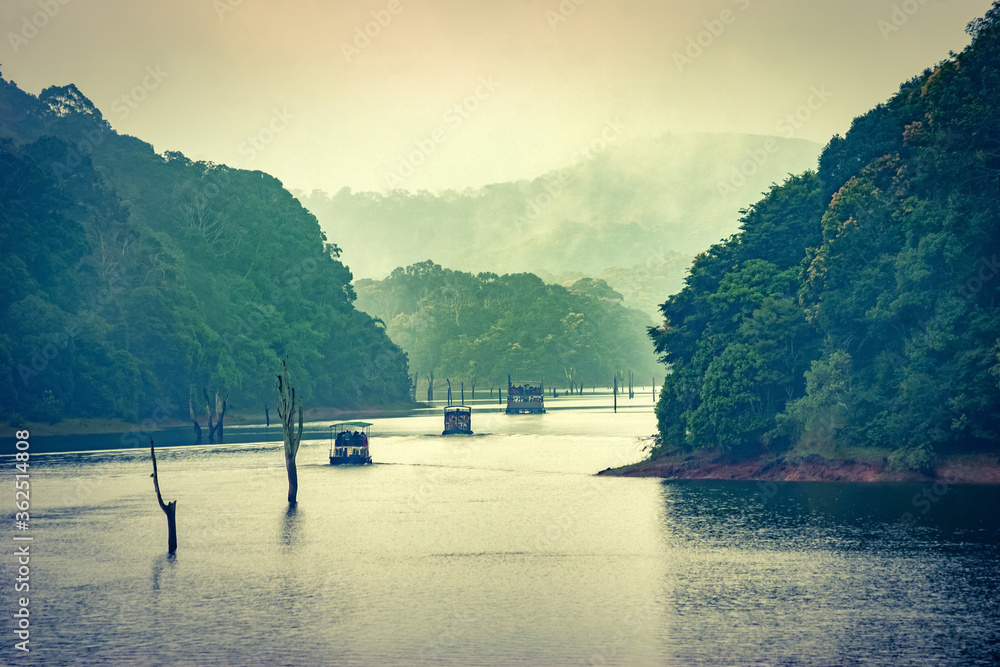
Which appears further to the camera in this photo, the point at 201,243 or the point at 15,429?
the point at 201,243

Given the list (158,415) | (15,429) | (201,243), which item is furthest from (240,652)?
(201,243)

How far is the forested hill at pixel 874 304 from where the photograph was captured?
59469 mm

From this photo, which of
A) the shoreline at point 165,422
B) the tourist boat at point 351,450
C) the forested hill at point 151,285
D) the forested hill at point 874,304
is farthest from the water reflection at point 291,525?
the shoreline at point 165,422

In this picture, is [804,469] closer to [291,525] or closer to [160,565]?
[291,525]

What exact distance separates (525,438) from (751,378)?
147 feet

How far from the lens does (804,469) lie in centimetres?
6438

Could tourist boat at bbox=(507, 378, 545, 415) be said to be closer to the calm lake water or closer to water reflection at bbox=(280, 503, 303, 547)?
the calm lake water

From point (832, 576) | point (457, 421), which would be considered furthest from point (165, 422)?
point (832, 576)

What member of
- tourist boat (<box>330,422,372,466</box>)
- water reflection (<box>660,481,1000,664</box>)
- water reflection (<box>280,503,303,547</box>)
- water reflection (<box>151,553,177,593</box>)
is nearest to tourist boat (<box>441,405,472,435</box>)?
tourist boat (<box>330,422,372,466</box>)

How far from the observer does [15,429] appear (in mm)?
105375

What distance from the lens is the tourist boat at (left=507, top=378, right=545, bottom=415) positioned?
157 m

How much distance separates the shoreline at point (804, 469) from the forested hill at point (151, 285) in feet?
225

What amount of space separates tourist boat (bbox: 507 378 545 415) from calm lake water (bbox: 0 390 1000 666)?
84.4m

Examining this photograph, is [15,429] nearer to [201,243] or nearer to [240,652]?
[201,243]
